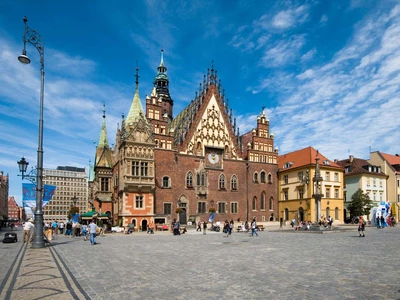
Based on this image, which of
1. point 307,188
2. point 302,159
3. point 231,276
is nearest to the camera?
point 231,276

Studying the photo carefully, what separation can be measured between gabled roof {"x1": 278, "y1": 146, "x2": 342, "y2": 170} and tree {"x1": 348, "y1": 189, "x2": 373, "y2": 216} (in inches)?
250

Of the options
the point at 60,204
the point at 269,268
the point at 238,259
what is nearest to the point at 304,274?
the point at 269,268

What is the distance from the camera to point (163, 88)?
69438 mm

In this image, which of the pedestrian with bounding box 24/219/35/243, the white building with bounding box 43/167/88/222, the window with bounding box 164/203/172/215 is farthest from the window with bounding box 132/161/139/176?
the white building with bounding box 43/167/88/222

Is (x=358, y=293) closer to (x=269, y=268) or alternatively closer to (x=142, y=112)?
(x=269, y=268)

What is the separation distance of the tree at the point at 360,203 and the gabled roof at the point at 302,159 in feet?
20.8

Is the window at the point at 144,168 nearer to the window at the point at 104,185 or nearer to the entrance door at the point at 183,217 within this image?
the entrance door at the point at 183,217

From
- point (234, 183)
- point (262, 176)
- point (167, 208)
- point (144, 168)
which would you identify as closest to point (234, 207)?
point (234, 183)

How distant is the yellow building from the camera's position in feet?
182

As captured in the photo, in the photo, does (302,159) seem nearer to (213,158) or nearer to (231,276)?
(213,158)

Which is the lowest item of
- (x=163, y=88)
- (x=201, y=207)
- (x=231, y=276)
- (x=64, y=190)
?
(x=201, y=207)

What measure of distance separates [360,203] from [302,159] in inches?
499

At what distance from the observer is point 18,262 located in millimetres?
14469

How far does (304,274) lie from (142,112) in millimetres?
41129
